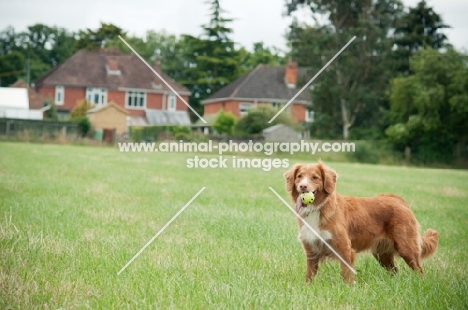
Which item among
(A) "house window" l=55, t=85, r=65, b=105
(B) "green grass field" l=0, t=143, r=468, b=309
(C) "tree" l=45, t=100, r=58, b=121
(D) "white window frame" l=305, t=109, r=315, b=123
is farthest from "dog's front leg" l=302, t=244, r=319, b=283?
(D) "white window frame" l=305, t=109, r=315, b=123

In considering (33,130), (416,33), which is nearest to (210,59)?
(33,130)

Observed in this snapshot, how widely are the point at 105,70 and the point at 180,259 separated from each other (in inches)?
1029

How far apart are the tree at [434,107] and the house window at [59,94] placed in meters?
20.5

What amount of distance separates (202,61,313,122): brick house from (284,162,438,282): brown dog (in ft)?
54.4

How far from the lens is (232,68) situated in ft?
71.1

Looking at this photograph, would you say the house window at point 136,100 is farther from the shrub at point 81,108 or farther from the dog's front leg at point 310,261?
the dog's front leg at point 310,261

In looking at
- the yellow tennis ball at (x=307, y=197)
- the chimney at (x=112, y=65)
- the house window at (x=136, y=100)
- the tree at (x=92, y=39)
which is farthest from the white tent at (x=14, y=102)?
the yellow tennis ball at (x=307, y=197)

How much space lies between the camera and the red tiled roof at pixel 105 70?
3034cm

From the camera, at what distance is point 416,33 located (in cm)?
3681

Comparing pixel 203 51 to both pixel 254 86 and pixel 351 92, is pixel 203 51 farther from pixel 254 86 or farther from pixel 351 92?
pixel 351 92

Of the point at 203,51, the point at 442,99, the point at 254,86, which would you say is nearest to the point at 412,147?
the point at 442,99

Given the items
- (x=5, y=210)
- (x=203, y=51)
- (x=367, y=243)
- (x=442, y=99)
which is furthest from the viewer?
(x=442, y=99)

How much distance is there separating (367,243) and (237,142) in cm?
1743

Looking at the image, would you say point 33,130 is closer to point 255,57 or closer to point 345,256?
point 255,57
